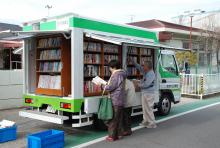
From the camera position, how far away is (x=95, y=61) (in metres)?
8.22

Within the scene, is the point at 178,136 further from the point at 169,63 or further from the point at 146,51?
the point at 169,63

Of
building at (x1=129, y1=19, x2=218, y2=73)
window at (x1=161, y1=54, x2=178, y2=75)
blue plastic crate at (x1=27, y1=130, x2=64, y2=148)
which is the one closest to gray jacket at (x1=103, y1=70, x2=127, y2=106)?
blue plastic crate at (x1=27, y1=130, x2=64, y2=148)

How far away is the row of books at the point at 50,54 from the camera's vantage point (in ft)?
26.3

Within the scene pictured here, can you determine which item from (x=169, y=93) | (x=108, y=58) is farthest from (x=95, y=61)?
(x=169, y=93)

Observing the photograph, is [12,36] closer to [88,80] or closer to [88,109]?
[88,80]

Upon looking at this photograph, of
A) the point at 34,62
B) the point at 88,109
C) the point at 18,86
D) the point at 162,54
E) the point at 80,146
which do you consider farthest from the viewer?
the point at 18,86

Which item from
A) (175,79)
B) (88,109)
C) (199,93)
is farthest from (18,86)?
Answer: (199,93)

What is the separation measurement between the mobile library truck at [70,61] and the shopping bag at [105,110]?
0.80 feet

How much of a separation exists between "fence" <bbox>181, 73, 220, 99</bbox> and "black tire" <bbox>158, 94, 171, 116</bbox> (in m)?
5.28

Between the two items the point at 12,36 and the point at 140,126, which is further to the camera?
the point at 140,126

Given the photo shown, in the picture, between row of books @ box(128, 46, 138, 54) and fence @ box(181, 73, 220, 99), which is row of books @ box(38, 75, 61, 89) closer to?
row of books @ box(128, 46, 138, 54)

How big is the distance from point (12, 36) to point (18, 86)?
368cm

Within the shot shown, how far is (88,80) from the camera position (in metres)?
8.11

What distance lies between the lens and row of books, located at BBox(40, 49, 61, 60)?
8031 mm
